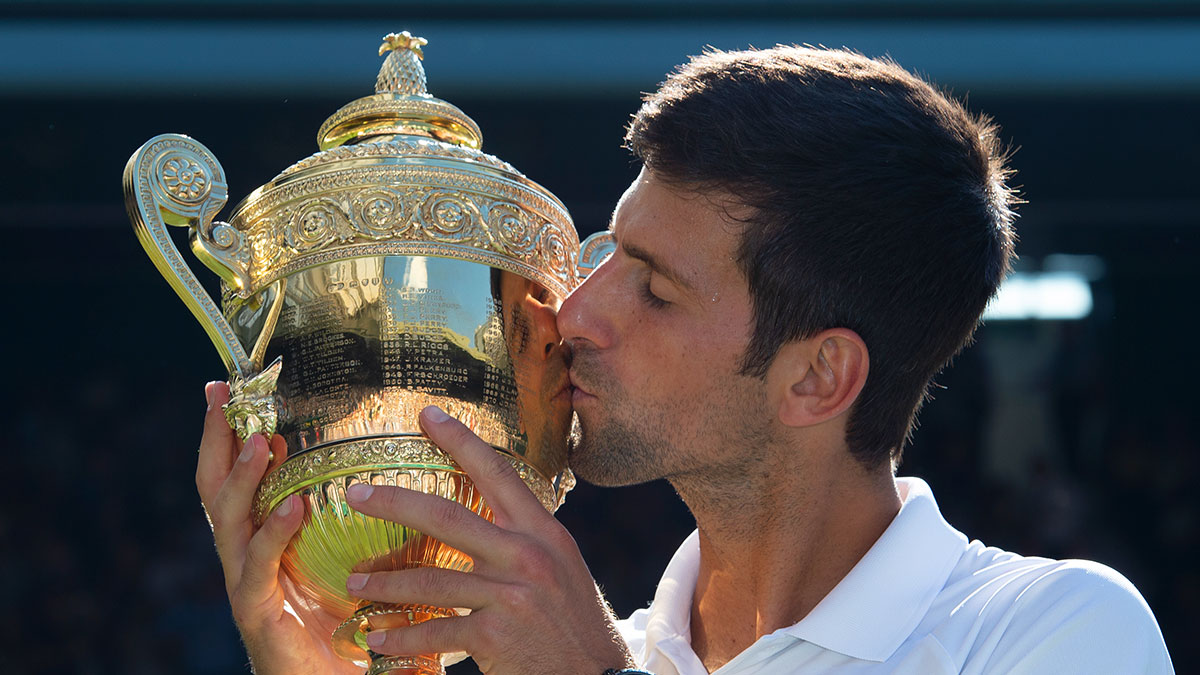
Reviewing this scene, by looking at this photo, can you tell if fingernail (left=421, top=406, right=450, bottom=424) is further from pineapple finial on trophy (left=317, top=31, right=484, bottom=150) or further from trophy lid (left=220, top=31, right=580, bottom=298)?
pineapple finial on trophy (left=317, top=31, right=484, bottom=150)

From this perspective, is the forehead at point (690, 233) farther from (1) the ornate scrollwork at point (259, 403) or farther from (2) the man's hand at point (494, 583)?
(1) the ornate scrollwork at point (259, 403)

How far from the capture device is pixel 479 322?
1.71 meters

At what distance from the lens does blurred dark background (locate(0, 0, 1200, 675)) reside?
19.4 ft

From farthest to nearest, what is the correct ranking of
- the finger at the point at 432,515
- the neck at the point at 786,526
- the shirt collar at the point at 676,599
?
the shirt collar at the point at 676,599, the neck at the point at 786,526, the finger at the point at 432,515

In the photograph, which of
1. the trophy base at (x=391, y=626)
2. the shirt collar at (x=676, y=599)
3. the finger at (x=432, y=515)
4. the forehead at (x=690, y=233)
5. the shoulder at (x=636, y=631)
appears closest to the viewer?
the finger at (x=432, y=515)

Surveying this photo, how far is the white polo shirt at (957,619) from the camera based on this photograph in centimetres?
169

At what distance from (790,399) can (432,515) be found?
0.63 metres

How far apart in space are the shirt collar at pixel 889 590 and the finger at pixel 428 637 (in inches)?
18.7

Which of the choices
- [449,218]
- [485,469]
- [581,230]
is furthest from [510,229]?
[581,230]

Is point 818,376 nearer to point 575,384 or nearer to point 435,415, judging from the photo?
point 575,384

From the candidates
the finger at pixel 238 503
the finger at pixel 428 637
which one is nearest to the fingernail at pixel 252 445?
the finger at pixel 238 503

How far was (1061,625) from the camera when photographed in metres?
1.69

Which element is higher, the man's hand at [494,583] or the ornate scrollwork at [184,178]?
the ornate scrollwork at [184,178]

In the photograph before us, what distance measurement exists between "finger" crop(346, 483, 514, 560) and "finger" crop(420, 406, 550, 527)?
0.04 metres
